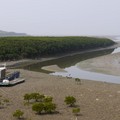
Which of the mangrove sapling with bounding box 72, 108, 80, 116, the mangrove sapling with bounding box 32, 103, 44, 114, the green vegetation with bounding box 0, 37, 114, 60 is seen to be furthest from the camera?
the green vegetation with bounding box 0, 37, 114, 60

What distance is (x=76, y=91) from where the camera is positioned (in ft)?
90.2

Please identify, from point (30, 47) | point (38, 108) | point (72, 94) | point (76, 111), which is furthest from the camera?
point (30, 47)

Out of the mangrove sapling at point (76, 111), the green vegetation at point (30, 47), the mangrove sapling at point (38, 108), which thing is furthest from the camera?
the green vegetation at point (30, 47)

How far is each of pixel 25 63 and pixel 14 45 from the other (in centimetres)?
747

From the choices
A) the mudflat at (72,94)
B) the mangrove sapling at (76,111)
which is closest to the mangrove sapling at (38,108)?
the mudflat at (72,94)

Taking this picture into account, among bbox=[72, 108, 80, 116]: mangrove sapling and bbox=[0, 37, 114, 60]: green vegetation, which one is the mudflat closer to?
bbox=[72, 108, 80, 116]: mangrove sapling

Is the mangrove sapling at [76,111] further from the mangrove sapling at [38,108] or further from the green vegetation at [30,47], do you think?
the green vegetation at [30,47]

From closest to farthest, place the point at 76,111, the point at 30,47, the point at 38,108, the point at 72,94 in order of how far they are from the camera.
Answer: the point at 76,111 → the point at 38,108 → the point at 72,94 → the point at 30,47

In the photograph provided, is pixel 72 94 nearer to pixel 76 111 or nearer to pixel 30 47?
pixel 76 111

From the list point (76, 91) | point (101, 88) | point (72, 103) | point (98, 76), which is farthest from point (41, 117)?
point (98, 76)

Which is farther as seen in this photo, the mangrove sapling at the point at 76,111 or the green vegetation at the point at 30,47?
the green vegetation at the point at 30,47

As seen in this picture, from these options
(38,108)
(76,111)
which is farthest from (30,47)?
(76,111)

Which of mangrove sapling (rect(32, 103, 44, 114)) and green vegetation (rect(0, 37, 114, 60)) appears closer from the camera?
mangrove sapling (rect(32, 103, 44, 114))

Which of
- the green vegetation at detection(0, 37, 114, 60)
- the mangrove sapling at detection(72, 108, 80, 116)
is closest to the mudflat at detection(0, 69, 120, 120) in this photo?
the mangrove sapling at detection(72, 108, 80, 116)
